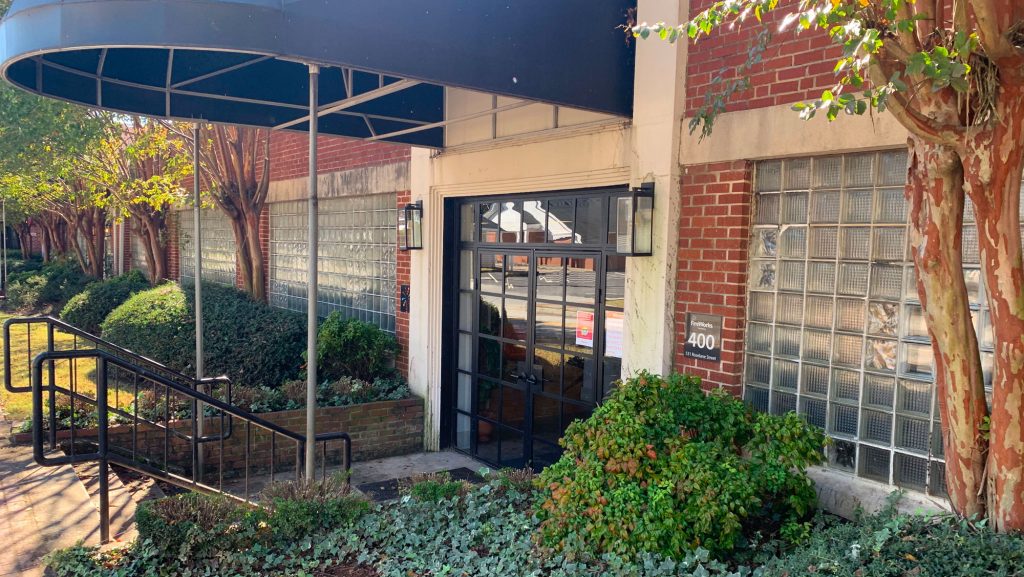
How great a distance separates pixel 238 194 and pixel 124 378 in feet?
9.64

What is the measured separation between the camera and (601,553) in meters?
3.92

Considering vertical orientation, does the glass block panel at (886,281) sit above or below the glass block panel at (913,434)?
above

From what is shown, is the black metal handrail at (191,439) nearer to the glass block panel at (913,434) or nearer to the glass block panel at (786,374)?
the glass block panel at (786,374)

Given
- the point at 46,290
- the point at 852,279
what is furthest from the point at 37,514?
the point at 46,290

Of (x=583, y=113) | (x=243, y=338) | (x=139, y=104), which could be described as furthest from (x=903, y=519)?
(x=243, y=338)

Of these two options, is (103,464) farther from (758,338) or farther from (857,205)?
(857,205)

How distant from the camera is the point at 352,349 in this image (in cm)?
827

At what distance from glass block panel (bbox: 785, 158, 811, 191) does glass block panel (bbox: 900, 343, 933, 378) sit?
113 centimetres

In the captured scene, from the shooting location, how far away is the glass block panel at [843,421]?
4.44 metres

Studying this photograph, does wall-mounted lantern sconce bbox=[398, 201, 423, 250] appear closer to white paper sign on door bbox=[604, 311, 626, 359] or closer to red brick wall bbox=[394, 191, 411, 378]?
red brick wall bbox=[394, 191, 411, 378]

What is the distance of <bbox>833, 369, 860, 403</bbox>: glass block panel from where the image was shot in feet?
14.5

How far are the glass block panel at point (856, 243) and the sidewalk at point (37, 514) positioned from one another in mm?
4927

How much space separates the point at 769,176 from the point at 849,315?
3.35 ft

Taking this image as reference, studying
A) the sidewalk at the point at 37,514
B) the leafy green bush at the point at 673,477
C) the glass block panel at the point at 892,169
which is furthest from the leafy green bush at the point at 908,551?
the sidewalk at the point at 37,514
